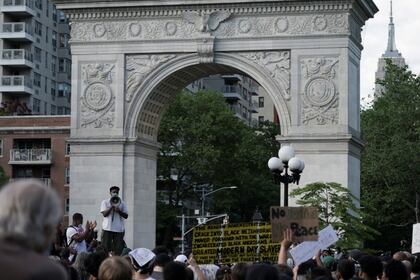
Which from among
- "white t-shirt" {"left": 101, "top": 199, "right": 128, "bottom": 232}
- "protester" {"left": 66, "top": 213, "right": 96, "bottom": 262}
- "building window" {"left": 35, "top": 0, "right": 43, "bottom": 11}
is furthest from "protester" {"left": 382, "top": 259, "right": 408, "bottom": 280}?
"building window" {"left": 35, "top": 0, "right": 43, "bottom": 11}

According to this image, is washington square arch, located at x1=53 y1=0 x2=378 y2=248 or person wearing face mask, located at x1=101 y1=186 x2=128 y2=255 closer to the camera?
person wearing face mask, located at x1=101 y1=186 x2=128 y2=255

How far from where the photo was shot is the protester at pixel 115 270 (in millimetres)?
7750

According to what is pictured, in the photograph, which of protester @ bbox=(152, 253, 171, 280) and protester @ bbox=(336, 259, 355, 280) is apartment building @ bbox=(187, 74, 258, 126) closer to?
protester @ bbox=(336, 259, 355, 280)

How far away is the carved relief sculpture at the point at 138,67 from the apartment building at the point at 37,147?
29.7 m

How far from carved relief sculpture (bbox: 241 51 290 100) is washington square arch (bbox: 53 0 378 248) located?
0.14 ft

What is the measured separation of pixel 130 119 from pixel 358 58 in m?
10.2

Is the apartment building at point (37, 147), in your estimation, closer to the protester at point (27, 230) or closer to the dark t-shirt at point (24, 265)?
the protester at point (27, 230)

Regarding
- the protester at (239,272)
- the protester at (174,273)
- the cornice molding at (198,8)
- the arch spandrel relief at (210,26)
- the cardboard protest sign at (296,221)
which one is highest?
the cornice molding at (198,8)

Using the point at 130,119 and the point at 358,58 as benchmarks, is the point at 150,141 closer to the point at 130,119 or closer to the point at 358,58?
the point at 130,119

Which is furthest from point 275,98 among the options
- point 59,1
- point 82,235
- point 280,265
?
point 280,265

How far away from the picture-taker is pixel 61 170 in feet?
263

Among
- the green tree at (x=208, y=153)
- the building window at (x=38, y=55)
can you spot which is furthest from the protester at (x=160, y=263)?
the building window at (x=38, y=55)

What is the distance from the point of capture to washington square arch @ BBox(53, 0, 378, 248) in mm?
45438

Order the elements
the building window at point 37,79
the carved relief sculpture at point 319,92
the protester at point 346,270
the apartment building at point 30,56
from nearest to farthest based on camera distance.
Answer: the protester at point 346,270
the carved relief sculpture at point 319,92
the apartment building at point 30,56
the building window at point 37,79
